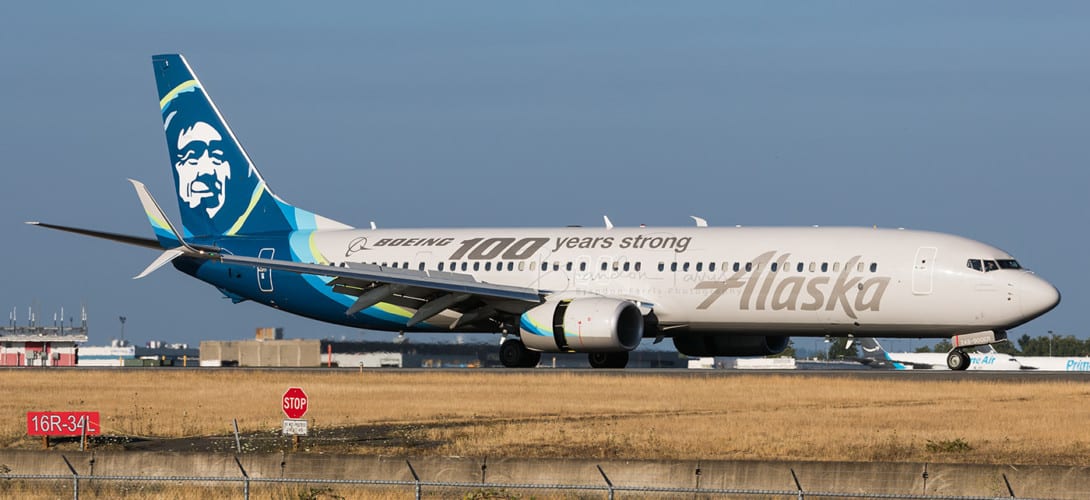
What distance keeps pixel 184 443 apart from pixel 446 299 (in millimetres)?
19267

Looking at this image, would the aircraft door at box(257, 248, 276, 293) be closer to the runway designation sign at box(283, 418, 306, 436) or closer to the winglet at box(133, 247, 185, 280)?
the winglet at box(133, 247, 185, 280)

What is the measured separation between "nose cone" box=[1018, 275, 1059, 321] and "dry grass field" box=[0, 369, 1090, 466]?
437 centimetres

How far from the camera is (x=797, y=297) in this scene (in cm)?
4425

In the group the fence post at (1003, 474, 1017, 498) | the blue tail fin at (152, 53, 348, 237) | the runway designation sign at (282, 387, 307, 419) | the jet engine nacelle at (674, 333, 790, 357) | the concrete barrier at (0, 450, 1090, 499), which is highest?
the blue tail fin at (152, 53, 348, 237)

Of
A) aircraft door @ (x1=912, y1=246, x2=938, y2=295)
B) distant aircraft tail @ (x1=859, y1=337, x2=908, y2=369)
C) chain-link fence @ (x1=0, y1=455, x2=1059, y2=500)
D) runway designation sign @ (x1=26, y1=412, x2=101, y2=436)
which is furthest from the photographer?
distant aircraft tail @ (x1=859, y1=337, x2=908, y2=369)

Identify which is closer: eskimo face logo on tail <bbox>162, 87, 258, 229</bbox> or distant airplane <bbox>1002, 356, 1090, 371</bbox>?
eskimo face logo on tail <bbox>162, 87, 258, 229</bbox>

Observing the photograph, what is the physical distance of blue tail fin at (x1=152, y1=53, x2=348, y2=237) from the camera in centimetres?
5428

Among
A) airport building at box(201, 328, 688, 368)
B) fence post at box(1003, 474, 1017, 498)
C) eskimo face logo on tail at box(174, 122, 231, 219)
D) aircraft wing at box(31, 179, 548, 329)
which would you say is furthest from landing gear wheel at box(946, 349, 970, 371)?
airport building at box(201, 328, 688, 368)

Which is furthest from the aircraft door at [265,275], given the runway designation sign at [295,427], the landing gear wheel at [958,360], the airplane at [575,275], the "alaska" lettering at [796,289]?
the runway designation sign at [295,427]

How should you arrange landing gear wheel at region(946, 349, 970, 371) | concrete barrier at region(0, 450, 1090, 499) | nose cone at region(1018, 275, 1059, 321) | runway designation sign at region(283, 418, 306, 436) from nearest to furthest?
concrete barrier at region(0, 450, 1090, 499) → runway designation sign at region(283, 418, 306, 436) → nose cone at region(1018, 275, 1059, 321) → landing gear wheel at region(946, 349, 970, 371)

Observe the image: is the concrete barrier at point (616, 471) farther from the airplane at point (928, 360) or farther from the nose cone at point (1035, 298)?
the airplane at point (928, 360)

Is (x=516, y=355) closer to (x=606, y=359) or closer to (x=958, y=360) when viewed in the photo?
(x=606, y=359)

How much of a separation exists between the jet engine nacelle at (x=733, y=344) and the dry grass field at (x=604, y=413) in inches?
307

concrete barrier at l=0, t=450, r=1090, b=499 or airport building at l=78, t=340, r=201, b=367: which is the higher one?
airport building at l=78, t=340, r=201, b=367
